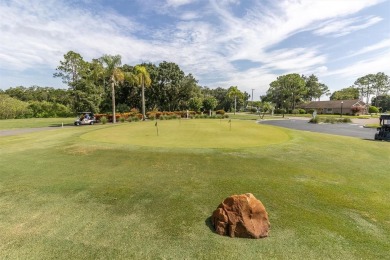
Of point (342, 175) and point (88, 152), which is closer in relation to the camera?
point (342, 175)

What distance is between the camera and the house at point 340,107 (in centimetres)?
6760

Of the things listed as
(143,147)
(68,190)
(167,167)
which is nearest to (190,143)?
(143,147)

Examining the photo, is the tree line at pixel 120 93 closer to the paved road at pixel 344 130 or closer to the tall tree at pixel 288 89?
the paved road at pixel 344 130

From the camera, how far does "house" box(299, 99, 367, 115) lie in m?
67.6

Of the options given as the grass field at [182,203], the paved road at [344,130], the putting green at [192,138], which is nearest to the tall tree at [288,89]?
the paved road at [344,130]

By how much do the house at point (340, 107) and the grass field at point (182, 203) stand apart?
66.2m

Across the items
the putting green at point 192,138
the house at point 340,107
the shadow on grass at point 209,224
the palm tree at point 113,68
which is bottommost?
the shadow on grass at point 209,224

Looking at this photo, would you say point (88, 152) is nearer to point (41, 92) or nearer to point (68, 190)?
point (68, 190)

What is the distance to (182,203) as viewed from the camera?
21.2 feet

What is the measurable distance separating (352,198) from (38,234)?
28.0ft

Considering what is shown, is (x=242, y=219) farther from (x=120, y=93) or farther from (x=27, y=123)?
(x=120, y=93)

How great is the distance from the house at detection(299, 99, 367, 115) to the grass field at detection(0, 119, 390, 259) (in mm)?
66216

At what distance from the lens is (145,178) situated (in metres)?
8.39

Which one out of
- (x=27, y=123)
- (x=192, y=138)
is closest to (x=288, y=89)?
(x=192, y=138)
